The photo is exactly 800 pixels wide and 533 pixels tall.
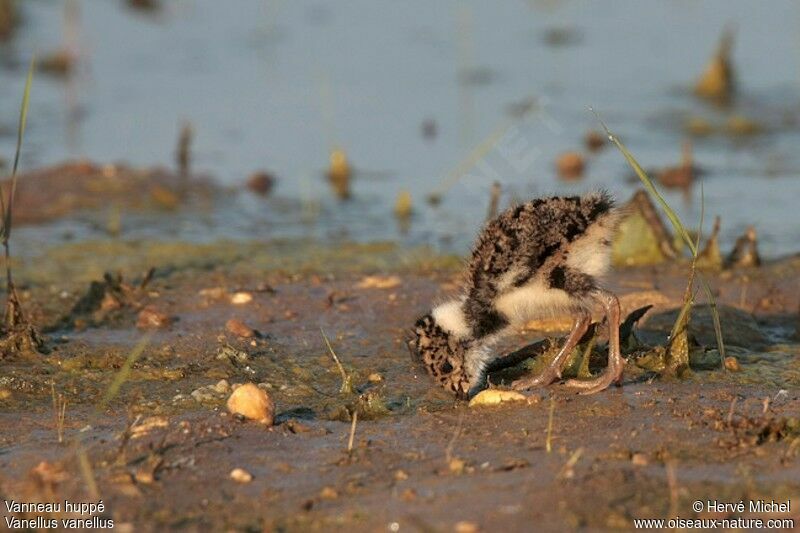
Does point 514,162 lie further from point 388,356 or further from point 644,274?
point 388,356

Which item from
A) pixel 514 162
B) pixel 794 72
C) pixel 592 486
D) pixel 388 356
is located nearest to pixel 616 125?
pixel 514 162

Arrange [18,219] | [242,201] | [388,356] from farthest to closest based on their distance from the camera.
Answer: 1. [242,201]
2. [18,219]
3. [388,356]

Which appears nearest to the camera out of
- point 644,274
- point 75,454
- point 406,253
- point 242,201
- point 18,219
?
point 75,454

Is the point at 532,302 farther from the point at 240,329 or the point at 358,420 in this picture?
the point at 240,329

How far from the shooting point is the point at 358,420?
15.4ft

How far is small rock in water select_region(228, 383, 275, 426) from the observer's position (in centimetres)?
457

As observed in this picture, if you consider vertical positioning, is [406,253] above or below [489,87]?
below

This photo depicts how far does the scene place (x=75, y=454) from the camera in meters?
4.28

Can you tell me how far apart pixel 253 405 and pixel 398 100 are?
23.1 ft

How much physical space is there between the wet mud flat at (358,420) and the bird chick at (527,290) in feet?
0.46

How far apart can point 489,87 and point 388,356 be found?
659cm

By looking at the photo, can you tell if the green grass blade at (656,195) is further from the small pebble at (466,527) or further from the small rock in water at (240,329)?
the small rock in water at (240,329)

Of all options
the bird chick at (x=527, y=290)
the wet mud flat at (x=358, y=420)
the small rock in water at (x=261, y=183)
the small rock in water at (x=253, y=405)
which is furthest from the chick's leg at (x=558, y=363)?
the small rock in water at (x=261, y=183)

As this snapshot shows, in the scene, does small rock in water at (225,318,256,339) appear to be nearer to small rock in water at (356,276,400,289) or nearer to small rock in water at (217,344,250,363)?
small rock in water at (217,344,250,363)
